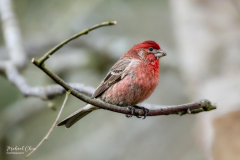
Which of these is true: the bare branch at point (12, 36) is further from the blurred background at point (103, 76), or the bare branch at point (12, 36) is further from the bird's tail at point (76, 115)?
the bird's tail at point (76, 115)

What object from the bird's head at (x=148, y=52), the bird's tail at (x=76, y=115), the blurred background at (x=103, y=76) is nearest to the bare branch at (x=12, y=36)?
the blurred background at (x=103, y=76)

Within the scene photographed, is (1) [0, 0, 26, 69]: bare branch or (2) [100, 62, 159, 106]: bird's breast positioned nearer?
(2) [100, 62, 159, 106]: bird's breast

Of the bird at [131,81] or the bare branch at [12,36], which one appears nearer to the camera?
the bird at [131,81]

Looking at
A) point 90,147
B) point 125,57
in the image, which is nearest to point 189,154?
point 90,147

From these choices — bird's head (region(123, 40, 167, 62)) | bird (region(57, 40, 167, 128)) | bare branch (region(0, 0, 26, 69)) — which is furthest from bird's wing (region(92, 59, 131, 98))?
bare branch (region(0, 0, 26, 69))

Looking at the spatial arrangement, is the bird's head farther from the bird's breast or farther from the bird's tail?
the bird's tail

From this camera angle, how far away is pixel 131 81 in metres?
4.59

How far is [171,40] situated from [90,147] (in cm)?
498

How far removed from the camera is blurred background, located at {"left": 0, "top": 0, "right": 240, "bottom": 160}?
25.9 feet

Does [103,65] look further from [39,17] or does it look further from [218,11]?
[218,11]

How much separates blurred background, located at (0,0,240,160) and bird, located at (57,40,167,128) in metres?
3.04

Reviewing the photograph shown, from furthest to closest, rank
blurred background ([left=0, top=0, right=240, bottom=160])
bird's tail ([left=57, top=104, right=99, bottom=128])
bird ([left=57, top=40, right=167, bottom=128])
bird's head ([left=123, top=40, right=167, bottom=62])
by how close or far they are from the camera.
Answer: blurred background ([left=0, top=0, right=240, bottom=160]), bird's head ([left=123, top=40, right=167, bottom=62]), bird ([left=57, top=40, right=167, bottom=128]), bird's tail ([left=57, top=104, right=99, bottom=128])

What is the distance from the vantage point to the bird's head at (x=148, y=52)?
4.96 m

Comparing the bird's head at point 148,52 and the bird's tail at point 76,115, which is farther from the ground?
the bird's head at point 148,52
